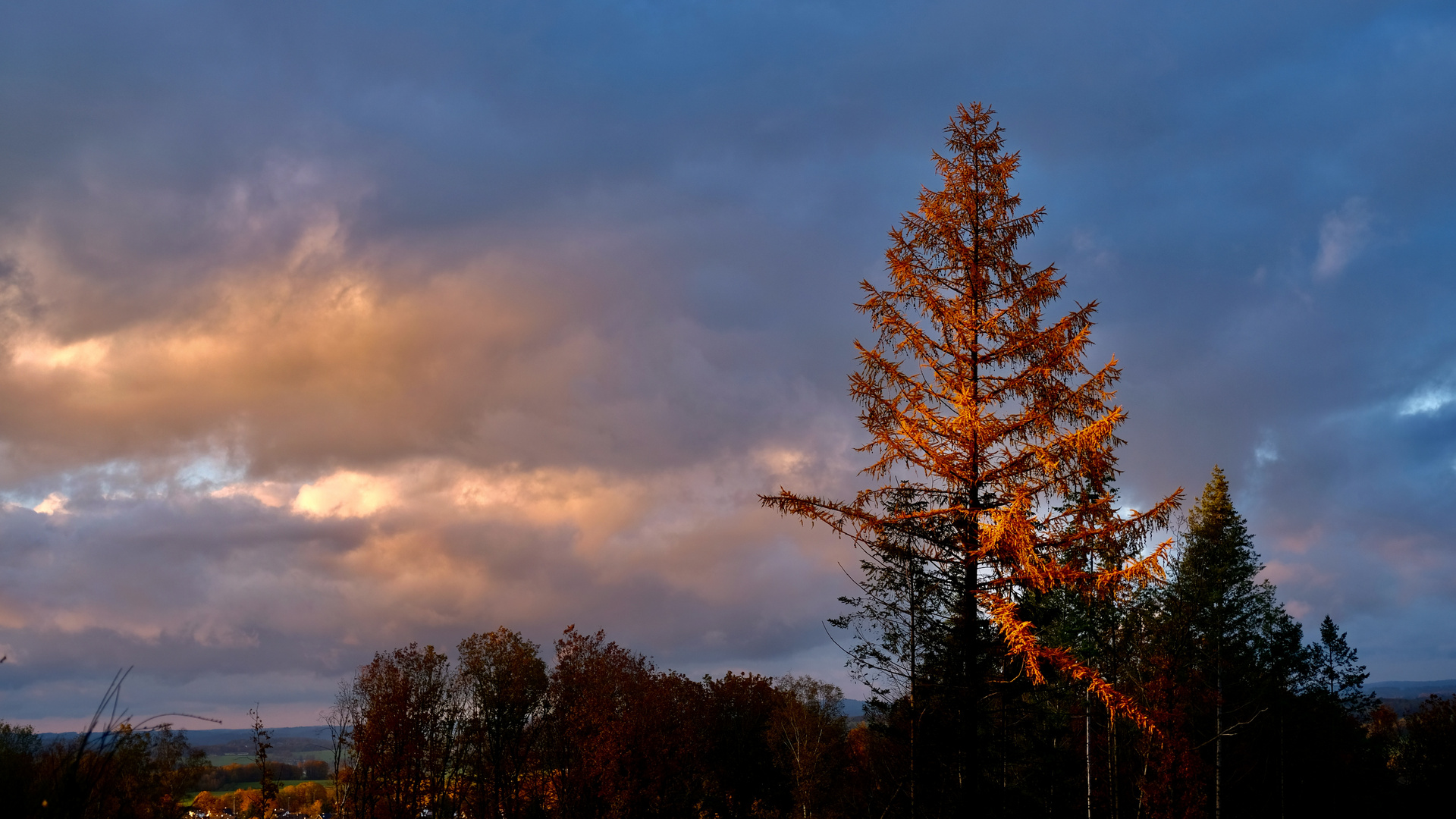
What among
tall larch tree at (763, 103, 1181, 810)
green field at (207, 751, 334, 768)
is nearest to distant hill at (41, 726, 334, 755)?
green field at (207, 751, 334, 768)

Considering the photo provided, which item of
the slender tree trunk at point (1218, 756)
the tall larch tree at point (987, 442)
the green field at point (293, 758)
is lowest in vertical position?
the green field at point (293, 758)

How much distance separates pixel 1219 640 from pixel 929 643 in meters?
20.4

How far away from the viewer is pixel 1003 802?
23.2 meters

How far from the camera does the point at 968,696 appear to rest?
13.0 metres

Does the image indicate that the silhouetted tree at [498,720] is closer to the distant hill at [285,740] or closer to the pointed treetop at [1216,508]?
the distant hill at [285,740]

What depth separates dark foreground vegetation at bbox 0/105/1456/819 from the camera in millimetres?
12570

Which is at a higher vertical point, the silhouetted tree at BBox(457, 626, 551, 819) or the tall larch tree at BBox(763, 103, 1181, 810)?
the tall larch tree at BBox(763, 103, 1181, 810)

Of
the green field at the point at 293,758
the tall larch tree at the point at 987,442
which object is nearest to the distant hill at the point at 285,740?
the green field at the point at 293,758

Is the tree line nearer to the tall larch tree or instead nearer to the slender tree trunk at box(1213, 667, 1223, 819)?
the slender tree trunk at box(1213, 667, 1223, 819)

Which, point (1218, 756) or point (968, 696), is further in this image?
point (1218, 756)

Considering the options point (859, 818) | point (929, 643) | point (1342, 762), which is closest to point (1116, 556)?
point (929, 643)

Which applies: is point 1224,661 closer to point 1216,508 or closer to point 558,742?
point 1216,508

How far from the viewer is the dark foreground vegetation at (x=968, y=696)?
41.2ft

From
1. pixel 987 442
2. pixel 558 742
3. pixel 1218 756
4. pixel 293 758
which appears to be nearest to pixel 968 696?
pixel 987 442
